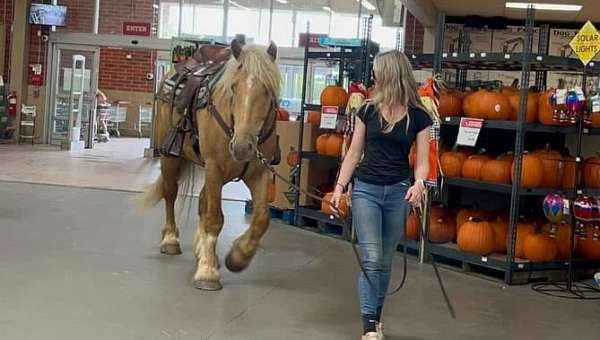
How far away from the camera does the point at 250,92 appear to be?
5.25 m

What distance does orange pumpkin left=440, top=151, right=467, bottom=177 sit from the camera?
7.09 metres

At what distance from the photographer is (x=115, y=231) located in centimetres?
772

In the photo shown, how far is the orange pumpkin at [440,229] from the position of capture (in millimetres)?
7227

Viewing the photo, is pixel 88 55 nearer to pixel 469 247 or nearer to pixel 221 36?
pixel 221 36

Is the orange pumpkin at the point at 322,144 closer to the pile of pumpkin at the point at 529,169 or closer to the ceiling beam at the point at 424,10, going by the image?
the pile of pumpkin at the point at 529,169

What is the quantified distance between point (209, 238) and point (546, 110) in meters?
2.94

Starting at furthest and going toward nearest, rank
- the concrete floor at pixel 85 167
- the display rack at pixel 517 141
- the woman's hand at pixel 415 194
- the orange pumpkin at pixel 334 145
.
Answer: the concrete floor at pixel 85 167, the orange pumpkin at pixel 334 145, the display rack at pixel 517 141, the woman's hand at pixel 415 194

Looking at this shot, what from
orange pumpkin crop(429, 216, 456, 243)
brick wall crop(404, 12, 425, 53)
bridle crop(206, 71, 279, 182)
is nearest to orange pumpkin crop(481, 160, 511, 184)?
orange pumpkin crop(429, 216, 456, 243)

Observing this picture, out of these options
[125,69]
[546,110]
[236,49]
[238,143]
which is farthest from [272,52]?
[125,69]

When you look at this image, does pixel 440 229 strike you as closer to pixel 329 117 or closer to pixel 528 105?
pixel 528 105

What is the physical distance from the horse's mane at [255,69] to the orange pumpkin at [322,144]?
10.5 feet

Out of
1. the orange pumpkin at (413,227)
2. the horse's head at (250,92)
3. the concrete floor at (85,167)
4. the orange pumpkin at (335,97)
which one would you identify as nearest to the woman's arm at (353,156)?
the horse's head at (250,92)

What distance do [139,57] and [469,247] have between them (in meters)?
18.2

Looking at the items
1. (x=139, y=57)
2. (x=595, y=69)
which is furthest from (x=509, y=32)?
(x=139, y=57)
